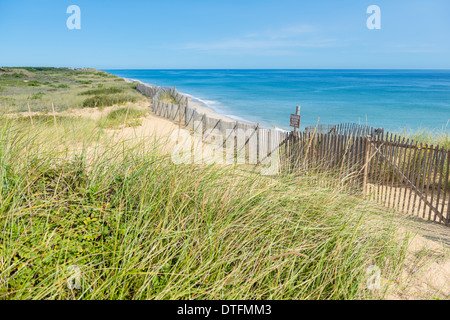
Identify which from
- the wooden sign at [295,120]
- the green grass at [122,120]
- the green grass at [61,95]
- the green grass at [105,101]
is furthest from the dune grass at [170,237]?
the green grass at [105,101]

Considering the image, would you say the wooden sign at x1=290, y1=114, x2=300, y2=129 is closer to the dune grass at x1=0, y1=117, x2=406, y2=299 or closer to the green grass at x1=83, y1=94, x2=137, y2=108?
the dune grass at x1=0, y1=117, x2=406, y2=299

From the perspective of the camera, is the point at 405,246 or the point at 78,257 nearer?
the point at 78,257

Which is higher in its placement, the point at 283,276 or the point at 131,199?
the point at 131,199

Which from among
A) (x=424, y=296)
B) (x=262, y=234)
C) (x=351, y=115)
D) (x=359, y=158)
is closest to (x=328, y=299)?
(x=262, y=234)

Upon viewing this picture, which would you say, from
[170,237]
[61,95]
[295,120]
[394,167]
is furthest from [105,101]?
[170,237]

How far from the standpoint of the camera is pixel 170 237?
7.54 ft

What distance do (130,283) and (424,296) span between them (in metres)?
2.40

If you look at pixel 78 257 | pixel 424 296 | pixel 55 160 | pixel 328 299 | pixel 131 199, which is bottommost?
pixel 424 296

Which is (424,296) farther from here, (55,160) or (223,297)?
(55,160)

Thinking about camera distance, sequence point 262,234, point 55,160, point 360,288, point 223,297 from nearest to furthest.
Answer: point 223,297 < point 360,288 < point 262,234 < point 55,160

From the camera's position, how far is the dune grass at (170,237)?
1.94m

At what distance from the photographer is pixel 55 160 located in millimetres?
2865

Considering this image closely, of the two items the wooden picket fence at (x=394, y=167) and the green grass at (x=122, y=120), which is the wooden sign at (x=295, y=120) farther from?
the green grass at (x=122, y=120)

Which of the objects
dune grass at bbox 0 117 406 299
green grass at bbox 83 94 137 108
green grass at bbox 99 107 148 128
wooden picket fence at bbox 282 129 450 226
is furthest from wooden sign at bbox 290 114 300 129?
green grass at bbox 83 94 137 108
